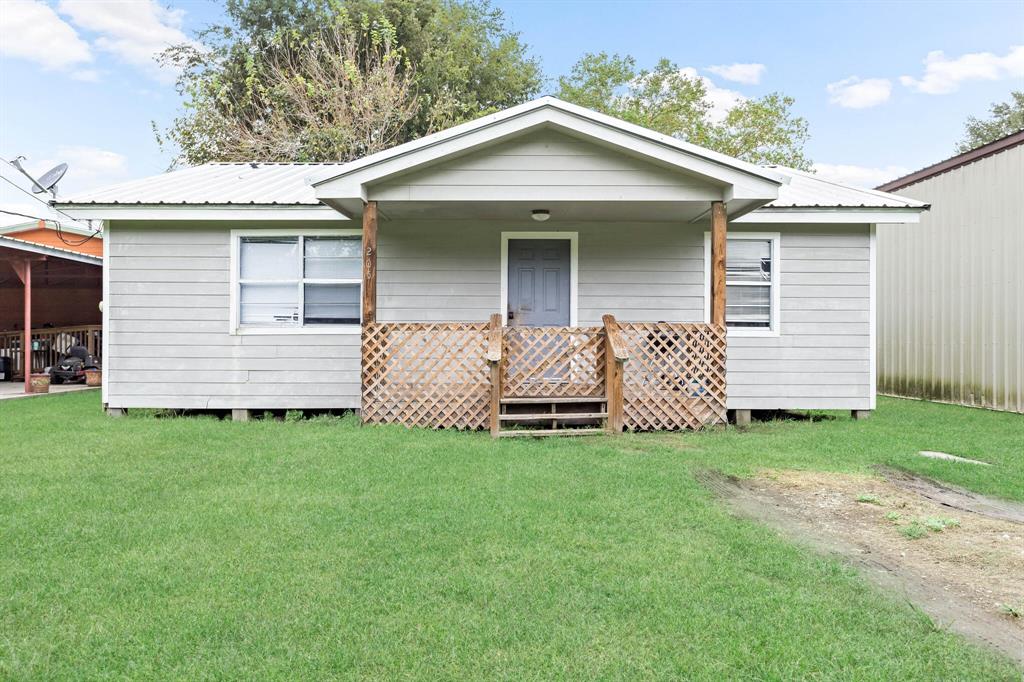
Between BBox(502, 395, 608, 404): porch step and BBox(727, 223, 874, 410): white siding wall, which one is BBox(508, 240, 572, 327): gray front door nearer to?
BBox(502, 395, 608, 404): porch step

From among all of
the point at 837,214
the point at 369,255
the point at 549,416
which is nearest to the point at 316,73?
the point at 369,255

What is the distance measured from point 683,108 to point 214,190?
74.5 ft

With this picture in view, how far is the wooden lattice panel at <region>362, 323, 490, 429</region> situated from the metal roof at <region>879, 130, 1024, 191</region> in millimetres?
7924

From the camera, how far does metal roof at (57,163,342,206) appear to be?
7820 mm

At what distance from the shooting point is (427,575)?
9.95ft

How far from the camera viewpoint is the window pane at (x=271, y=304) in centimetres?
832

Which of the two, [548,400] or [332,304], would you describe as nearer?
[548,400]

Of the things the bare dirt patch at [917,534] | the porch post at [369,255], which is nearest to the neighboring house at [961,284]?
the bare dirt patch at [917,534]

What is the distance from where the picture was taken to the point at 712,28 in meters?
24.9

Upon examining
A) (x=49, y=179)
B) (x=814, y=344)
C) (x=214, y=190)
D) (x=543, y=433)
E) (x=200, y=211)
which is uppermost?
(x=49, y=179)

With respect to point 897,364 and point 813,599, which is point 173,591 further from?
point 897,364

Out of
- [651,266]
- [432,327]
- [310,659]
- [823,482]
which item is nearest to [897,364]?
[651,266]

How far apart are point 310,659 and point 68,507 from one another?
8.93 feet

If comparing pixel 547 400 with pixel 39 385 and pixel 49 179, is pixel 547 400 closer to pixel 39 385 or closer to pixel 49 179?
pixel 49 179
